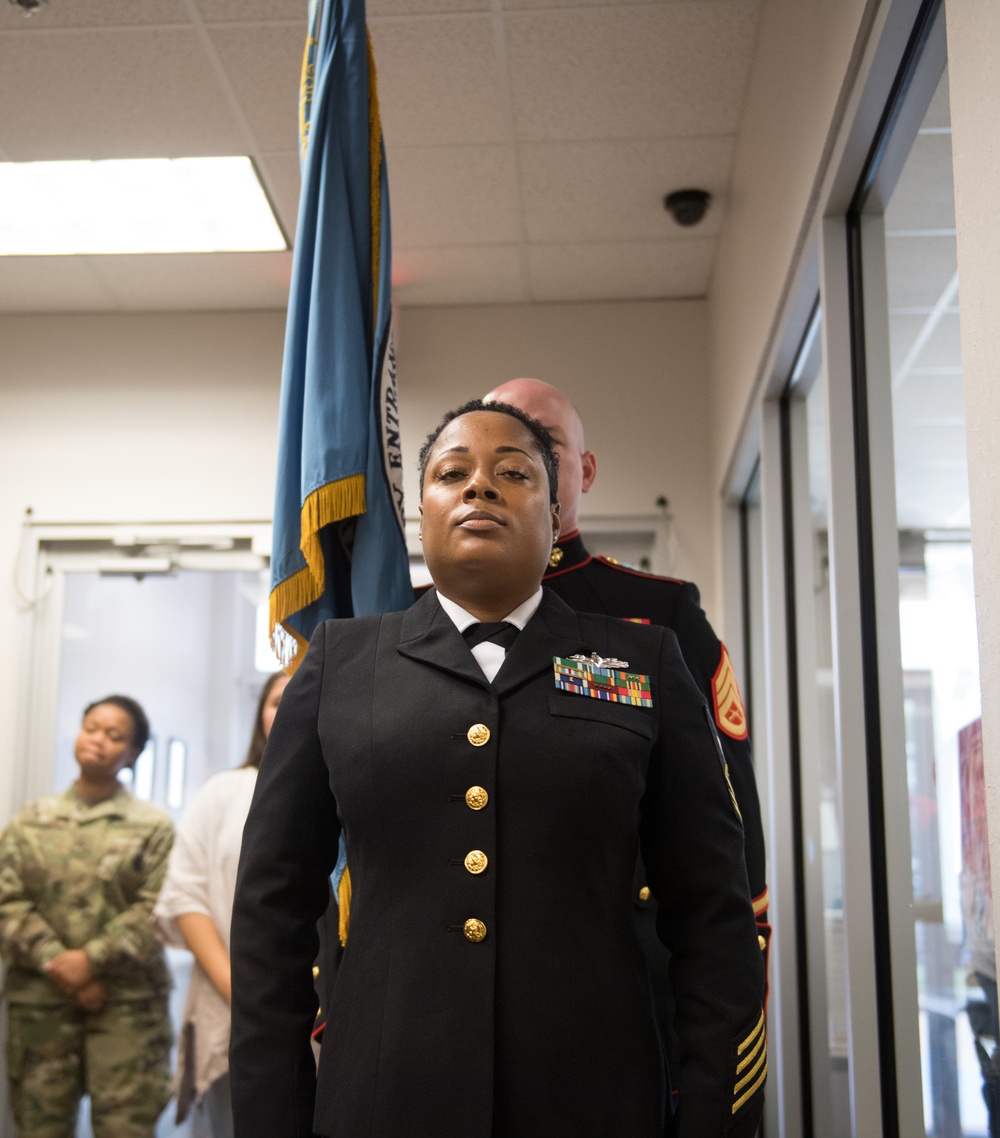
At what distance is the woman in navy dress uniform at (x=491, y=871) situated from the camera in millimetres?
1047

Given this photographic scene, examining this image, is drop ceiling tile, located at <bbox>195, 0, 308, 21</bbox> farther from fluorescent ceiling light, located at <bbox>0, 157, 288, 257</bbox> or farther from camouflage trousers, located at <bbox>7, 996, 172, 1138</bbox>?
camouflage trousers, located at <bbox>7, 996, 172, 1138</bbox>

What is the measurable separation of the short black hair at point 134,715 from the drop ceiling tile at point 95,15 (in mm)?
2024

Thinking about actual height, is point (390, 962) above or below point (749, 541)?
below

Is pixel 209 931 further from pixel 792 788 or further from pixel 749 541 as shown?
pixel 749 541

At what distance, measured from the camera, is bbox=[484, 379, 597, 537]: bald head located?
1678 millimetres

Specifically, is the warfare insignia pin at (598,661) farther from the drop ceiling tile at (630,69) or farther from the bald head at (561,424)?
the drop ceiling tile at (630,69)

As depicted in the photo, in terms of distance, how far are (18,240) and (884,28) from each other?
9.74 ft

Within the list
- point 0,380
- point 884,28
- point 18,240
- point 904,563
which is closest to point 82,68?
point 18,240

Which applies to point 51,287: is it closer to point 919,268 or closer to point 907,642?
point 919,268

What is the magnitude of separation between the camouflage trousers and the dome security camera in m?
2.68

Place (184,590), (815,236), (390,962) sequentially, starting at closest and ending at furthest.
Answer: (390,962), (815,236), (184,590)

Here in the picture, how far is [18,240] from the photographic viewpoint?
3.76 m

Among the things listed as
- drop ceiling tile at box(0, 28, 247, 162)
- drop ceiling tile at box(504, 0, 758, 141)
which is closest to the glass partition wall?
drop ceiling tile at box(504, 0, 758, 141)

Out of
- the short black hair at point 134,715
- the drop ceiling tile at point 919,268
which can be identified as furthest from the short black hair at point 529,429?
the short black hair at point 134,715
